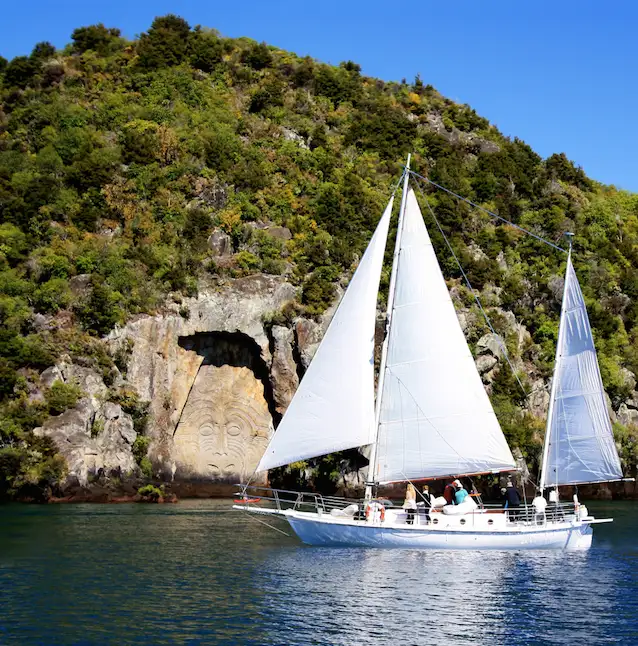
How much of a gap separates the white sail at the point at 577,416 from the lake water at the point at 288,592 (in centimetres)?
355

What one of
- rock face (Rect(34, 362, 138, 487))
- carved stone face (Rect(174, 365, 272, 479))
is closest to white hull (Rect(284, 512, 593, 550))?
rock face (Rect(34, 362, 138, 487))

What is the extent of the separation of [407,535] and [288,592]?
29.9ft

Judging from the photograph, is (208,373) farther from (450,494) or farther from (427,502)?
(427,502)

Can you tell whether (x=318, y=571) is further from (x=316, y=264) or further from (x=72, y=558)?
(x=316, y=264)

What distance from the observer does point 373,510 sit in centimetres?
3481

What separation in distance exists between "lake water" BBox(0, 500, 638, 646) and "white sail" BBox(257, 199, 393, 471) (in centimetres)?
421

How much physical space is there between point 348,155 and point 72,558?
67.1 meters

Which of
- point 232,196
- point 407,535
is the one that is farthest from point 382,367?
point 232,196

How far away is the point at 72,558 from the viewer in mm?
31547

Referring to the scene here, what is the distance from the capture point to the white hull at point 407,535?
34.2m

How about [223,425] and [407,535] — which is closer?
[407,535]

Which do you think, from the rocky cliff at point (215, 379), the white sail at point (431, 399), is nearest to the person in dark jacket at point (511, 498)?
the white sail at point (431, 399)

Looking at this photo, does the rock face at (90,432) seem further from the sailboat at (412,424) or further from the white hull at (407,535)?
the white hull at (407,535)

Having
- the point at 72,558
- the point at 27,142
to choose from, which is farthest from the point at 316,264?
the point at 72,558
